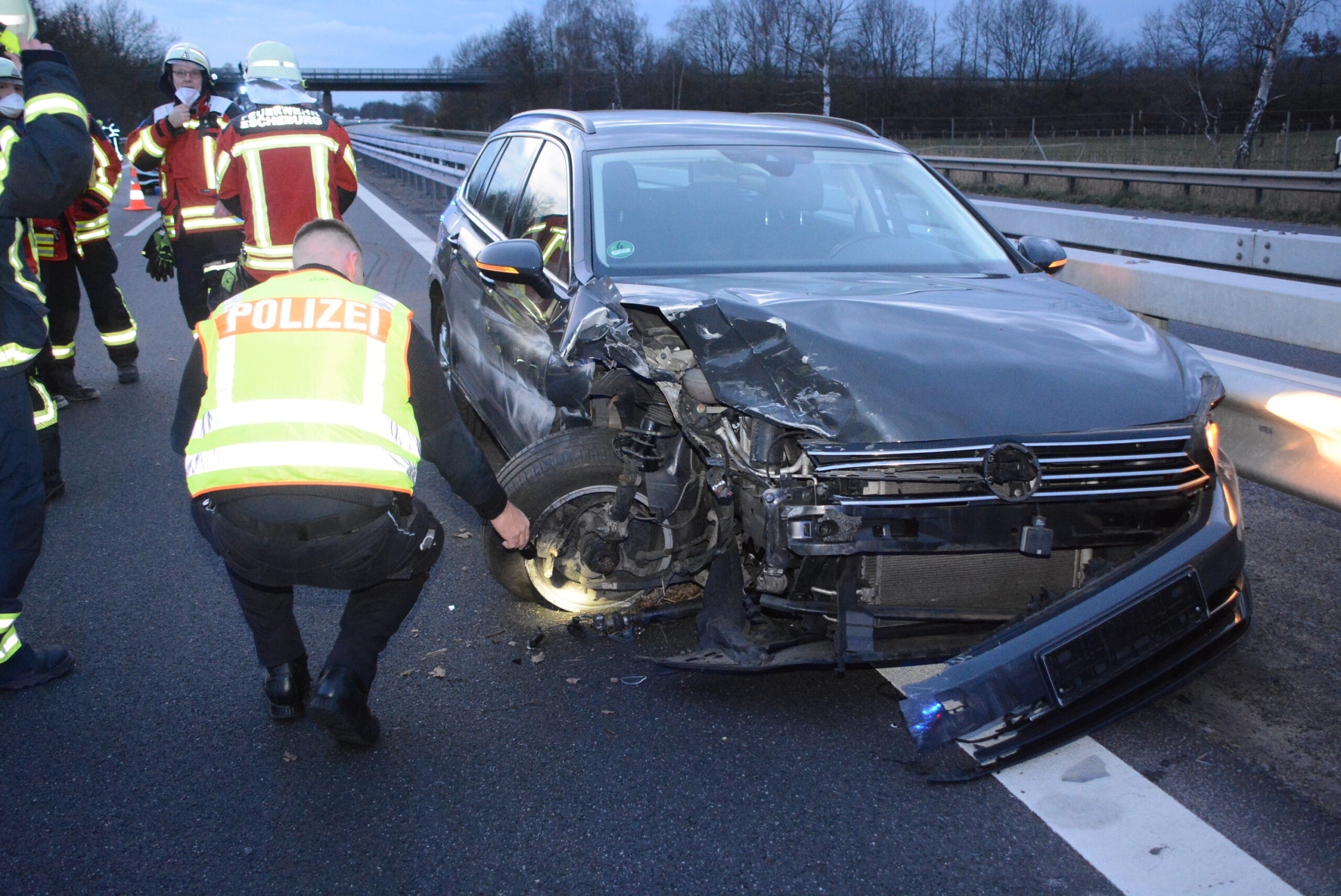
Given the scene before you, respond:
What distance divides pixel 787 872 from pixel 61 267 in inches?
238

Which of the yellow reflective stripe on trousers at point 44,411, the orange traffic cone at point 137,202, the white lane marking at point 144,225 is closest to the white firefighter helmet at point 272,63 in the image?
the yellow reflective stripe on trousers at point 44,411

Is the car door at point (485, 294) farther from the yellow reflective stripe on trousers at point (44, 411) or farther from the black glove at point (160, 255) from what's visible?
the black glove at point (160, 255)

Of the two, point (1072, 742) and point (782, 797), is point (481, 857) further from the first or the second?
point (1072, 742)

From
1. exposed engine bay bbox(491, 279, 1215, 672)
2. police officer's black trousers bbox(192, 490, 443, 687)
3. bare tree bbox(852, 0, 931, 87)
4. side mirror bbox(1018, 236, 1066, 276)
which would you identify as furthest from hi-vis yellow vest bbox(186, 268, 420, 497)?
bare tree bbox(852, 0, 931, 87)

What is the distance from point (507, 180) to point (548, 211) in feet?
3.54

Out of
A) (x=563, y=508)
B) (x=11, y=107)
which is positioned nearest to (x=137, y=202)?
(x=11, y=107)

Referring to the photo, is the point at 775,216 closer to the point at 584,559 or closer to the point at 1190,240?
the point at 584,559

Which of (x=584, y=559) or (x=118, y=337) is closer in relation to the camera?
(x=584, y=559)

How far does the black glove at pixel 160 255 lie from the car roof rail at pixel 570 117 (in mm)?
2876

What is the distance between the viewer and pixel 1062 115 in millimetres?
51781

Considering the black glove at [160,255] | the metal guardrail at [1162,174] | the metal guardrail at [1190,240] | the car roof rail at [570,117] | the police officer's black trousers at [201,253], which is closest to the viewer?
the car roof rail at [570,117]

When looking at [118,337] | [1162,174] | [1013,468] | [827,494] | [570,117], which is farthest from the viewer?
[1162,174]

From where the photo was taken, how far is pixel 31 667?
137 inches

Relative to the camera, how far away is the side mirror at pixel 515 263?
3904 mm
